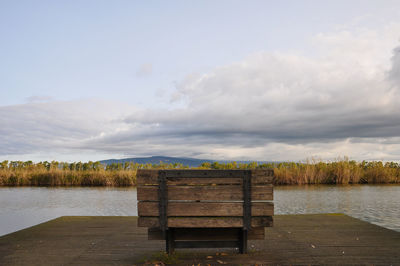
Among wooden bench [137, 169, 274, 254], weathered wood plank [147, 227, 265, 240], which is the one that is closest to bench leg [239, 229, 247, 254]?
weathered wood plank [147, 227, 265, 240]

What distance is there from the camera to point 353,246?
5.09 m

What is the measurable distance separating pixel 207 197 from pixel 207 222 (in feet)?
1.05

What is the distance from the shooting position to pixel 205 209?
4156mm

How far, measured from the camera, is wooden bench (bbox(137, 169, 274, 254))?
4148mm

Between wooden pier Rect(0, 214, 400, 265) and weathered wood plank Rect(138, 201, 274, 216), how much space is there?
0.64 m

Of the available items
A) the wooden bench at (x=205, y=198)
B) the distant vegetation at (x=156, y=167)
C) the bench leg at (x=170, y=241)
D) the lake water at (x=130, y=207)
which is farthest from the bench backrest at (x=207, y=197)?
the distant vegetation at (x=156, y=167)

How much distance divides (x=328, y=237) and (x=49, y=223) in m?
5.76

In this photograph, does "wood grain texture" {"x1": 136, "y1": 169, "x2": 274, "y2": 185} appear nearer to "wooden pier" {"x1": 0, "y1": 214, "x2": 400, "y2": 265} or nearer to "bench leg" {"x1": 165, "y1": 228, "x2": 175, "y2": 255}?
"bench leg" {"x1": 165, "y1": 228, "x2": 175, "y2": 255}

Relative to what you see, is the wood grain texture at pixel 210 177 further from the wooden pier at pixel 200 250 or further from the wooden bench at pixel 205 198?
the wooden pier at pixel 200 250

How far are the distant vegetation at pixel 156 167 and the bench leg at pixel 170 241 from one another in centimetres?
1380

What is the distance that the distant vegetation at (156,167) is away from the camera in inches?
712

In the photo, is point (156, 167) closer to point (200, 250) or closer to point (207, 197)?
point (200, 250)

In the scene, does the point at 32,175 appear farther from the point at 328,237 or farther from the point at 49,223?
the point at 328,237

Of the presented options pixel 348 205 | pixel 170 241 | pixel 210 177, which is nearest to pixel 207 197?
pixel 210 177
